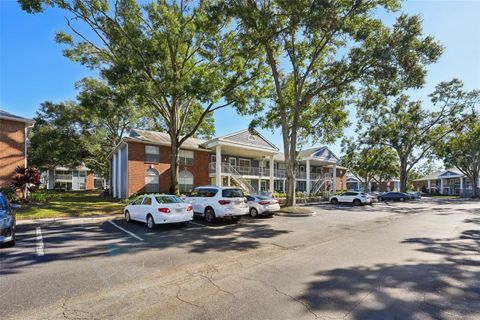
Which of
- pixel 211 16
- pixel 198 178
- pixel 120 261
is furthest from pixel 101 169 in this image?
pixel 120 261

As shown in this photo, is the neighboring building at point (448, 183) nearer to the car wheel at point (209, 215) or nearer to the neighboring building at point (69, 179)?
the car wheel at point (209, 215)

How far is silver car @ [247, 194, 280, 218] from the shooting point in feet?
51.6

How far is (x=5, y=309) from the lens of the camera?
420cm

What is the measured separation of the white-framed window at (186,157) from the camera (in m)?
27.9

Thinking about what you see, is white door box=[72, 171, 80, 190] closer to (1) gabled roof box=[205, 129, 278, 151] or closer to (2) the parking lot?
(1) gabled roof box=[205, 129, 278, 151]

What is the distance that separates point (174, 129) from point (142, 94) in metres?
5.82

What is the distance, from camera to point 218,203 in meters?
13.0

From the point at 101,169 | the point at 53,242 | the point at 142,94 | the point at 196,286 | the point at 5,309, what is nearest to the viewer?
the point at 5,309

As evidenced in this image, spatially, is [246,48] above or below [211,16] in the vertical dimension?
below

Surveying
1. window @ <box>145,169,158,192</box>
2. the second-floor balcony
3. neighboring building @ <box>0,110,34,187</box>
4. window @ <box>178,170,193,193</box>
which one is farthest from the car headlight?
the second-floor balcony

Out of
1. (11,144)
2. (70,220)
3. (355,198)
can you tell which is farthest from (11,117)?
(355,198)

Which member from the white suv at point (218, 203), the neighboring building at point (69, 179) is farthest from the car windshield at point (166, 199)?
the neighboring building at point (69, 179)

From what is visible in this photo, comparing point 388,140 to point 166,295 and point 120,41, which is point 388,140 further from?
point 166,295

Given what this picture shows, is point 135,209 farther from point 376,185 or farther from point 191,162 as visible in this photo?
point 376,185
